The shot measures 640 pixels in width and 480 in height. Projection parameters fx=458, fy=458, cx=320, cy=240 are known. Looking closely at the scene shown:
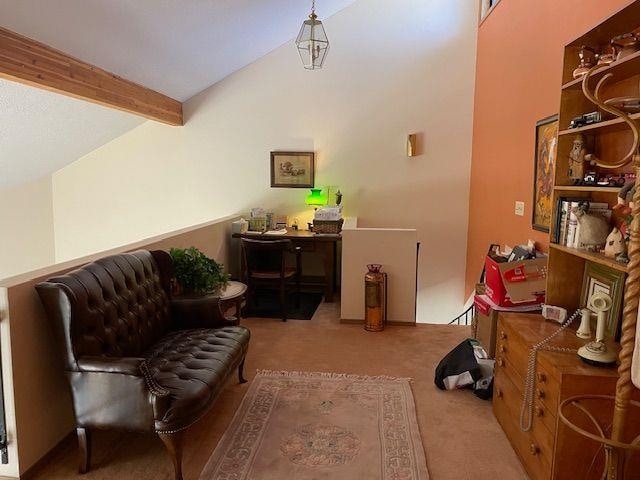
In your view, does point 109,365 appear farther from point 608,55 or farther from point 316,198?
point 316,198

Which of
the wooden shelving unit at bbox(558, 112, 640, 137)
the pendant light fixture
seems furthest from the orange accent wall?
the pendant light fixture

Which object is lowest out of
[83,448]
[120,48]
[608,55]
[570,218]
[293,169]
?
[83,448]

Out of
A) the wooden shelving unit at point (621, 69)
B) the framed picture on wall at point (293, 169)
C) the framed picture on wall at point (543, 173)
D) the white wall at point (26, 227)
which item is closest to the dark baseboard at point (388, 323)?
the framed picture on wall at point (543, 173)

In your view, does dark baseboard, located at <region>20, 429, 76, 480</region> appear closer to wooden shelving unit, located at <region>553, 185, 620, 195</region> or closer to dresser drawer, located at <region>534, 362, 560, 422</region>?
dresser drawer, located at <region>534, 362, 560, 422</region>

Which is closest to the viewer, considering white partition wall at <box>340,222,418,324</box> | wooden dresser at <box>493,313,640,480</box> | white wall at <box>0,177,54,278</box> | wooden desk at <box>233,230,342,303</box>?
wooden dresser at <box>493,313,640,480</box>

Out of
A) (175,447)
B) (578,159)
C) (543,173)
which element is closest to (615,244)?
(578,159)

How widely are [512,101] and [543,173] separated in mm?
1020

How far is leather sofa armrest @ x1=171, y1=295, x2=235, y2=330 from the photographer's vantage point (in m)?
3.02

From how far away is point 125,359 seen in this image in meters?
2.12

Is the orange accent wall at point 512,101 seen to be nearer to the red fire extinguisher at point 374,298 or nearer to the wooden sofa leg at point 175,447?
the red fire extinguisher at point 374,298

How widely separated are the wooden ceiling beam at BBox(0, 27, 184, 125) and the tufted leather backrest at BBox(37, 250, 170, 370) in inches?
55.4

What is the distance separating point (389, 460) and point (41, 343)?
181cm

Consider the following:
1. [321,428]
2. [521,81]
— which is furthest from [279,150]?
[321,428]

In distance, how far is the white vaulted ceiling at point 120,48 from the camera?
301 centimetres
